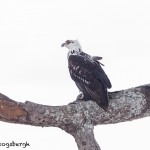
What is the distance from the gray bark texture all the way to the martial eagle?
19 cm

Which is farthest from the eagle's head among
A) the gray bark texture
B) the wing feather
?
the gray bark texture

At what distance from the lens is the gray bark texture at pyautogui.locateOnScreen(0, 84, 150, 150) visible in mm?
4965

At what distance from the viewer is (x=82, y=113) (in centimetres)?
537

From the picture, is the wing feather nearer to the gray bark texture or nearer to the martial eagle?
the martial eagle

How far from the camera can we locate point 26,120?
16.5 ft

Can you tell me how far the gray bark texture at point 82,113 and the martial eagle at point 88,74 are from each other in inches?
7.6

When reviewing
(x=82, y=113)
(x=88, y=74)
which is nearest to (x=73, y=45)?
(x=88, y=74)

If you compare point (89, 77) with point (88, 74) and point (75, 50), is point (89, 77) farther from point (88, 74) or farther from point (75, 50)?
point (75, 50)

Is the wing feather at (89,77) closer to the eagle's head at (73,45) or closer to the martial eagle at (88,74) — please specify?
the martial eagle at (88,74)

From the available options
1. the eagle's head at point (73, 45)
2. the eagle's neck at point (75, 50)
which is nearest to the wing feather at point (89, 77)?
the eagle's neck at point (75, 50)

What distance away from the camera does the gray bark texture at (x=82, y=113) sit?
496cm

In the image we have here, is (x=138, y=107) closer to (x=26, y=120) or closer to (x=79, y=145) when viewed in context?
(x=79, y=145)

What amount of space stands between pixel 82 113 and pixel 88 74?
1.38 m

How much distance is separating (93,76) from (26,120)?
1839 mm
